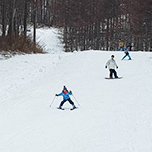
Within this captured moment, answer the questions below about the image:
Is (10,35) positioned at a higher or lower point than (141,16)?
lower

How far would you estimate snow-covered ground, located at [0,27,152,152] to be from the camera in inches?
263

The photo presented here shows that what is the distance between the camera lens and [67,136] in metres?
7.14

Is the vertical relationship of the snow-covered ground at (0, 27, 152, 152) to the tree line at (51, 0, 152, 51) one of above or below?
below

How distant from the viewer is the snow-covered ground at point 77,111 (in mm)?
6668

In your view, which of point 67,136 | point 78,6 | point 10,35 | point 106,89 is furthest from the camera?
point 78,6

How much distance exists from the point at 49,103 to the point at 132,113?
343 centimetres

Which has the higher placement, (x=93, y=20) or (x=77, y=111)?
(x=93, y=20)

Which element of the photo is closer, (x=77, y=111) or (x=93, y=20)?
(x=77, y=111)

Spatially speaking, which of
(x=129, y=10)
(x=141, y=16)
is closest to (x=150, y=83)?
(x=141, y=16)

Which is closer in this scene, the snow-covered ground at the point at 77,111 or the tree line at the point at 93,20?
the snow-covered ground at the point at 77,111

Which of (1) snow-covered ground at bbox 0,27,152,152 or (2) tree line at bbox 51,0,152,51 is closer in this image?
(1) snow-covered ground at bbox 0,27,152,152

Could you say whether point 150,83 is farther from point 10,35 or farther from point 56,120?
point 10,35

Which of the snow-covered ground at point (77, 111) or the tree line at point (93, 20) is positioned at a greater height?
the tree line at point (93, 20)

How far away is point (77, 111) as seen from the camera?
9.34 meters
